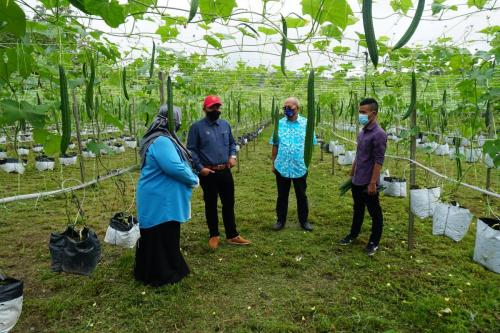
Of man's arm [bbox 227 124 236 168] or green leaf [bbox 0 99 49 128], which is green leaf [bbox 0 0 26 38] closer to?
green leaf [bbox 0 99 49 128]

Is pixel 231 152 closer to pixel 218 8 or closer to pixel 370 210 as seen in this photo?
pixel 370 210

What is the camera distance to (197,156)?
14.8 feet

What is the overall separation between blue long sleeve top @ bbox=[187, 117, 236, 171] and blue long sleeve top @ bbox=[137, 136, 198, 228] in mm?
868

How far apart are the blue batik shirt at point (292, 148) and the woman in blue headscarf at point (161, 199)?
1756 millimetres

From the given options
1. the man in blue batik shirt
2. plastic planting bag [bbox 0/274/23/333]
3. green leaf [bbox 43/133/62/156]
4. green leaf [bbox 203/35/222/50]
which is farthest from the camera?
the man in blue batik shirt

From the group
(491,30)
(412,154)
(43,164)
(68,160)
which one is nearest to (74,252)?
(412,154)

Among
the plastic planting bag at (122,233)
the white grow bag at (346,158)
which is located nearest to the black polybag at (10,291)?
the plastic planting bag at (122,233)

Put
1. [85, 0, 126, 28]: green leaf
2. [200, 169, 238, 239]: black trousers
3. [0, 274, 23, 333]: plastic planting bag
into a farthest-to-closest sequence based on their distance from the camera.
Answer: [200, 169, 238, 239]: black trousers
[0, 274, 23, 333]: plastic planting bag
[85, 0, 126, 28]: green leaf

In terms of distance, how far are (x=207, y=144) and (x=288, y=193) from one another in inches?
60.9

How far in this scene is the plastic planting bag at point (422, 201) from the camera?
424 cm

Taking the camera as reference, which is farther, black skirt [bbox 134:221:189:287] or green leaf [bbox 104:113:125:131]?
black skirt [bbox 134:221:189:287]

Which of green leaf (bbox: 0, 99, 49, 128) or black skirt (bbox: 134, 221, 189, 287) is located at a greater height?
green leaf (bbox: 0, 99, 49, 128)

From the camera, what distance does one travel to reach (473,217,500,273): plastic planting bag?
288cm

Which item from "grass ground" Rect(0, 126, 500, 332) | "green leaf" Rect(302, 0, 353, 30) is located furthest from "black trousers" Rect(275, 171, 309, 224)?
"green leaf" Rect(302, 0, 353, 30)
